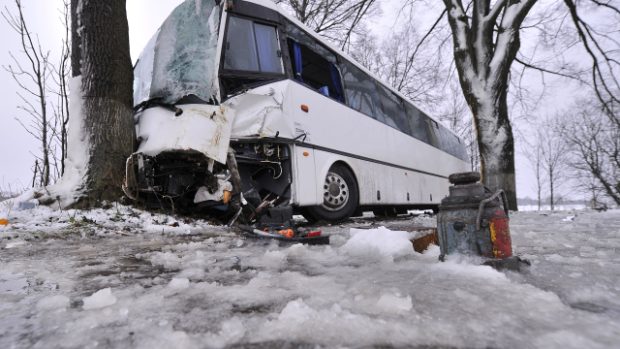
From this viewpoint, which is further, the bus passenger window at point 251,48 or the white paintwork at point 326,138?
the bus passenger window at point 251,48

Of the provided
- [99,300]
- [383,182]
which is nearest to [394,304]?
[99,300]

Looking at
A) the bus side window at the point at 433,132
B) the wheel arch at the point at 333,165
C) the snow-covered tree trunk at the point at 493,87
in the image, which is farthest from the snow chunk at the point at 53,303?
the bus side window at the point at 433,132

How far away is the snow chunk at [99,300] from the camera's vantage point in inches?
42.1

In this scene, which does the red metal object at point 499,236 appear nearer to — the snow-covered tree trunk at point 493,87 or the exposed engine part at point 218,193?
the exposed engine part at point 218,193

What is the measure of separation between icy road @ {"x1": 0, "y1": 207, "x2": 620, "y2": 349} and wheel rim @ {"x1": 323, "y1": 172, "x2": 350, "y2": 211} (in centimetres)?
253

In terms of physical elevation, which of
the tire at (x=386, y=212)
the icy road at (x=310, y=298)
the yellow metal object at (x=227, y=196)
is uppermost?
the yellow metal object at (x=227, y=196)

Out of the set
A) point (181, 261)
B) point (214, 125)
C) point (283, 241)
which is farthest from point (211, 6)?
point (181, 261)

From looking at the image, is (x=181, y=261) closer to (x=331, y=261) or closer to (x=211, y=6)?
(x=331, y=261)

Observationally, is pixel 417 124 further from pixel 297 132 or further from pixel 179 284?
pixel 179 284

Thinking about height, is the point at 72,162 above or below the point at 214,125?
below

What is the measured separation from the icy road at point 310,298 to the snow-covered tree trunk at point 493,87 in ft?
20.3

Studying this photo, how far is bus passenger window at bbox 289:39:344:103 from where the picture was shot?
4570 mm

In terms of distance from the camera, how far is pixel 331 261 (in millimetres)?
1834

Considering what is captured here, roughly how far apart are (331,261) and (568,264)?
1.22 meters
